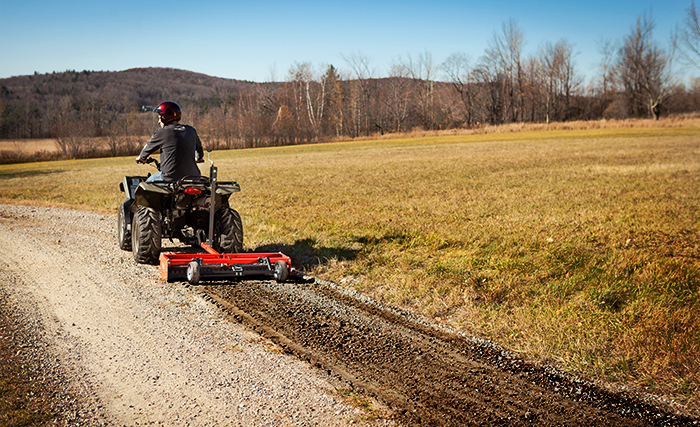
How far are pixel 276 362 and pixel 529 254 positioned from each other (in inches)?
→ 181

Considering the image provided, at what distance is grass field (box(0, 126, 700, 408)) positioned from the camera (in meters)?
4.20

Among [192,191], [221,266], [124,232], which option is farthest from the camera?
[124,232]

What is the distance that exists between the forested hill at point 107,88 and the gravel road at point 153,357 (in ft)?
404

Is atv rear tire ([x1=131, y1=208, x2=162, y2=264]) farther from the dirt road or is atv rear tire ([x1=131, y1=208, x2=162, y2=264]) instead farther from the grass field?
the grass field

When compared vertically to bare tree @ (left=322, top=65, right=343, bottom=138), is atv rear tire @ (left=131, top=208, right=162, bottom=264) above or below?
below

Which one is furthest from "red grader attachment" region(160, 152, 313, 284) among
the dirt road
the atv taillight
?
the atv taillight

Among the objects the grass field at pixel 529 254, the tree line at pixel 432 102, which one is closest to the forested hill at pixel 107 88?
the tree line at pixel 432 102

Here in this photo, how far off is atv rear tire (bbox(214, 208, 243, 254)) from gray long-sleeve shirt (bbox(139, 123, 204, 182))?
0.72 meters

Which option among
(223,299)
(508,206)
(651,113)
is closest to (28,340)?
(223,299)

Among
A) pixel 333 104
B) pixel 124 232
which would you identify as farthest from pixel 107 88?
pixel 124 232

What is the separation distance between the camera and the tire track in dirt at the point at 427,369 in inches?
125

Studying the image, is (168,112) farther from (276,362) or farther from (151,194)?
(276,362)

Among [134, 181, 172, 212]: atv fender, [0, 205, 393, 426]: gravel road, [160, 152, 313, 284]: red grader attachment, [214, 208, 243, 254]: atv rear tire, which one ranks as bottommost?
[0, 205, 393, 426]: gravel road

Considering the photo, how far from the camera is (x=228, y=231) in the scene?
22.8 ft
